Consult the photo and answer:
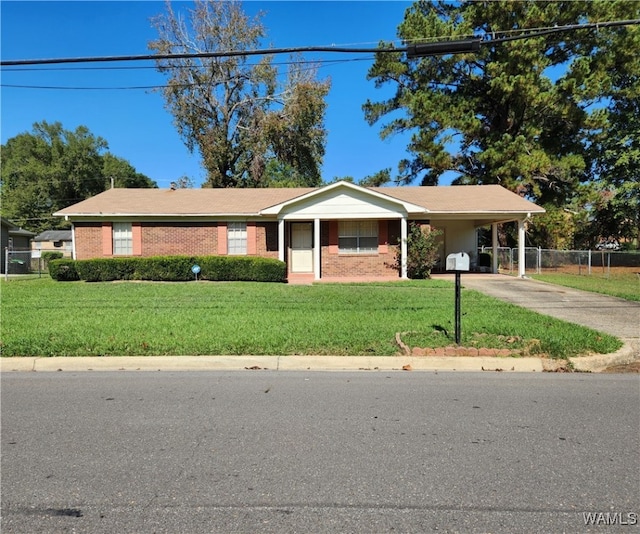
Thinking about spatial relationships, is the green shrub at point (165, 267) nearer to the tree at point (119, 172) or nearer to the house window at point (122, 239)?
the house window at point (122, 239)

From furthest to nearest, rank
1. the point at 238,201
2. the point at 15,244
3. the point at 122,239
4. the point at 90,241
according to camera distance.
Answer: the point at 15,244 < the point at 238,201 < the point at 122,239 < the point at 90,241

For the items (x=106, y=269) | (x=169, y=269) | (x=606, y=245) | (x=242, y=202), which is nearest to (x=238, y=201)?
(x=242, y=202)

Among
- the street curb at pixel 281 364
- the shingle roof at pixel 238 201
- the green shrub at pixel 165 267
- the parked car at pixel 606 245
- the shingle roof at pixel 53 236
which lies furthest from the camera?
the shingle roof at pixel 53 236

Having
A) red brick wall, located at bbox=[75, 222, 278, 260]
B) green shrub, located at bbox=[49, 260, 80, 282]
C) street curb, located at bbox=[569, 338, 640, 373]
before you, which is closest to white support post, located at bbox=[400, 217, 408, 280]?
red brick wall, located at bbox=[75, 222, 278, 260]

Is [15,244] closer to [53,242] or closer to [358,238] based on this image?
[53,242]

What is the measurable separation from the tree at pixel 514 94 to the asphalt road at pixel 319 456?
23257mm

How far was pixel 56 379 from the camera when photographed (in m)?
5.76

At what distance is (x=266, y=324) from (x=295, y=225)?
37.4 feet

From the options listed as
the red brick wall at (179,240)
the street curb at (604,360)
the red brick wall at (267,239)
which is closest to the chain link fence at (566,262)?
the red brick wall at (267,239)

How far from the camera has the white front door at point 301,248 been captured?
19.3m

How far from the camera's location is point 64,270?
17062 mm

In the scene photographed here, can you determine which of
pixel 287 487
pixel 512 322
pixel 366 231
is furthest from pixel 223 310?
pixel 366 231

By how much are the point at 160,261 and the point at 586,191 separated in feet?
76.7

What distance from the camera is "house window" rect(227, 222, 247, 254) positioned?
63.9 feet
